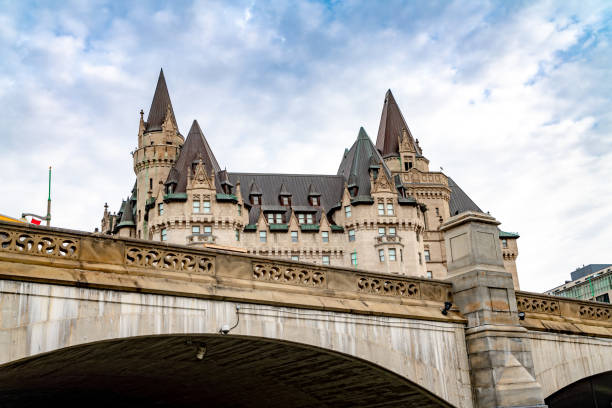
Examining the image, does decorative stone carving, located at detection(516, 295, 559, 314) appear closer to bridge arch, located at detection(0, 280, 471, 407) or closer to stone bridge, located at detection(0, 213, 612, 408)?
stone bridge, located at detection(0, 213, 612, 408)

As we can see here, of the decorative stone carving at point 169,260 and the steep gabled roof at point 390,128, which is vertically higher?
the steep gabled roof at point 390,128

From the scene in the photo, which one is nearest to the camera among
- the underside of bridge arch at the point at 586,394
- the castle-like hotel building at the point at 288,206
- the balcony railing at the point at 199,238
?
the underside of bridge arch at the point at 586,394

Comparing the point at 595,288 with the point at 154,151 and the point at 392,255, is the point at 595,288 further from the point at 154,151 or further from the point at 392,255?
the point at 154,151

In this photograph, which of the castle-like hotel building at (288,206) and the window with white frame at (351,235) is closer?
the castle-like hotel building at (288,206)

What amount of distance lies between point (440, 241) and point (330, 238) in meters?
16.2

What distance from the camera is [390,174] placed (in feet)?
267

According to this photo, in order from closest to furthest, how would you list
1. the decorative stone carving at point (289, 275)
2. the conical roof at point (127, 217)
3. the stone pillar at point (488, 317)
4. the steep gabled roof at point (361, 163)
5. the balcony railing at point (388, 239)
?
the decorative stone carving at point (289, 275) → the stone pillar at point (488, 317) → the balcony railing at point (388, 239) → the steep gabled roof at point (361, 163) → the conical roof at point (127, 217)

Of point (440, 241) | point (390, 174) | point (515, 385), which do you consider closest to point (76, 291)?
point (515, 385)

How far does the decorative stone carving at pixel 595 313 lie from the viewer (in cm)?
2162

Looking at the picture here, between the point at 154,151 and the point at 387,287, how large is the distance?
65.9m

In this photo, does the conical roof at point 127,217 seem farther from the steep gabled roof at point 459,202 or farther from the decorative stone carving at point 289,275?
the decorative stone carving at point 289,275

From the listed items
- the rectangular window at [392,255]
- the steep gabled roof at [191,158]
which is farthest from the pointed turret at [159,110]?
the rectangular window at [392,255]

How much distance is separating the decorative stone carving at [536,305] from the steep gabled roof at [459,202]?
2844 inches

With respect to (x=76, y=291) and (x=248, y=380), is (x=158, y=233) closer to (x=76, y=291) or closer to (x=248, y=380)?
(x=248, y=380)
